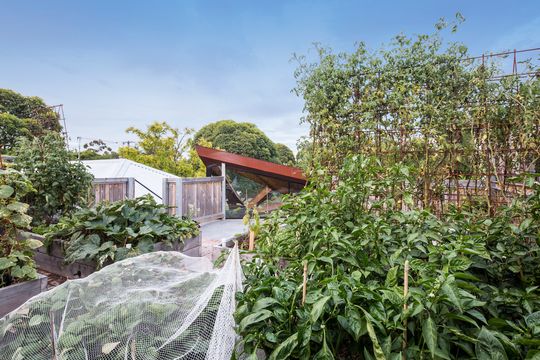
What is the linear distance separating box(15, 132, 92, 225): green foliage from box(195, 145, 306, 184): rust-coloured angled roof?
360cm

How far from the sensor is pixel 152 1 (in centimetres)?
464

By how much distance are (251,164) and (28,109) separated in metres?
15.1

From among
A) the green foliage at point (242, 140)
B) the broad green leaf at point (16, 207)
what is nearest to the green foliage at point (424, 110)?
the broad green leaf at point (16, 207)

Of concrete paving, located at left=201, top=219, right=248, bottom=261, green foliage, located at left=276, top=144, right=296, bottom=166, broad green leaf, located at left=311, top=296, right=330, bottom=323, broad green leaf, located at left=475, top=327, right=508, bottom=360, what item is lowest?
concrete paving, located at left=201, top=219, right=248, bottom=261

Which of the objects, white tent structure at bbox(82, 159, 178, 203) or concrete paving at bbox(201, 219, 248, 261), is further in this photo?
white tent structure at bbox(82, 159, 178, 203)

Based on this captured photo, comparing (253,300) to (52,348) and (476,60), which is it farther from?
(476,60)

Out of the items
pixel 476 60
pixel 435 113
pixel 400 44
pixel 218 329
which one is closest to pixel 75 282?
pixel 218 329

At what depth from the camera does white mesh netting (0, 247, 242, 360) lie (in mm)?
1307

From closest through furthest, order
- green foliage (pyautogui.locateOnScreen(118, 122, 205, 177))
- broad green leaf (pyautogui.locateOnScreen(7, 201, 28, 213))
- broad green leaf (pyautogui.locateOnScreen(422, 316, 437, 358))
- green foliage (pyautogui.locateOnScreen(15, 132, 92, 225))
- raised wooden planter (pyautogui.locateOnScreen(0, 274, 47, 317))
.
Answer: broad green leaf (pyautogui.locateOnScreen(422, 316, 437, 358)), raised wooden planter (pyautogui.locateOnScreen(0, 274, 47, 317)), broad green leaf (pyautogui.locateOnScreen(7, 201, 28, 213)), green foliage (pyautogui.locateOnScreen(15, 132, 92, 225)), green foliage (pyautogui.locateOnScreen(118, 122, 205, 177))

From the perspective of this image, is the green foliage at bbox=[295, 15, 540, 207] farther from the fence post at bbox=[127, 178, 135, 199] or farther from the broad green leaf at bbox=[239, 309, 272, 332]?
the fence post at bbox=[127, 178, 135, 199]

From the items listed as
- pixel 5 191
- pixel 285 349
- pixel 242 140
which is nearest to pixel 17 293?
pixel 5 191

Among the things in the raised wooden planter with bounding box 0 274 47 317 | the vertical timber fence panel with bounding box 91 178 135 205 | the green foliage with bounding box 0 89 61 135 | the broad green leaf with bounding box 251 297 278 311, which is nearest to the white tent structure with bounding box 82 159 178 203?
the vertical timber fence panel with bounding box 91 178 135 205

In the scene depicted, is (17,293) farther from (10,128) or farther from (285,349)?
(10,128)

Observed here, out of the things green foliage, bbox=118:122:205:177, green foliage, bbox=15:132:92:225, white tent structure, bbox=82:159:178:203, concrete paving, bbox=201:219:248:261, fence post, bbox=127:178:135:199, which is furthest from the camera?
green foliage, bbox=118:122:205:177
